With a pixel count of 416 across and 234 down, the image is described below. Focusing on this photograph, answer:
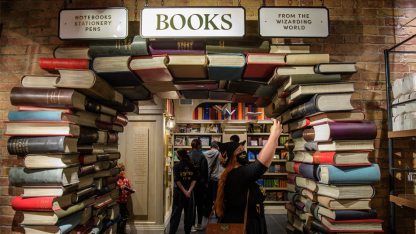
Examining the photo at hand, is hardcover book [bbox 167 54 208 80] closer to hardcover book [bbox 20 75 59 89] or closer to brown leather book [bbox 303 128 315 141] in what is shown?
hardcover book [bbox 20 75 59 89]

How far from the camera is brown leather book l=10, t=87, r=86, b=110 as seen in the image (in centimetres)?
213

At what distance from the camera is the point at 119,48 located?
2340 mm

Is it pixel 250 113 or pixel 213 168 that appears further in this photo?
pixel 250 113

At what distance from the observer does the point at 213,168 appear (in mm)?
6320

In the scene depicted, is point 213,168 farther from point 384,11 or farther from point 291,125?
point 384,11

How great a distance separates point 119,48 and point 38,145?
87cm

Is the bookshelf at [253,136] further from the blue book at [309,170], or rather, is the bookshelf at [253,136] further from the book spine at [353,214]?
the book spine at [353,214]

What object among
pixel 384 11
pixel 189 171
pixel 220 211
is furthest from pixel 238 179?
pixel 189 171

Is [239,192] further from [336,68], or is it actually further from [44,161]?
[44,161]

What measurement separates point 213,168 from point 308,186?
12.5ft

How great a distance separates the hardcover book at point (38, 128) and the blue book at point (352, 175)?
1.77 metres

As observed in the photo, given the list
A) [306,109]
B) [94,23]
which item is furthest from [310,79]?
[94,23]

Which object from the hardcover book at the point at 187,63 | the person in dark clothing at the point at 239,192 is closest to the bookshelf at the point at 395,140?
the person in dark clothing at the point at 239,192

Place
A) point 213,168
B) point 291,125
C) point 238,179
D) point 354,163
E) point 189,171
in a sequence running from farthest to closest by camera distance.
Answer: point 213,168 < point 189,171 < point 291,125 < point 238,179 < point 354,163
